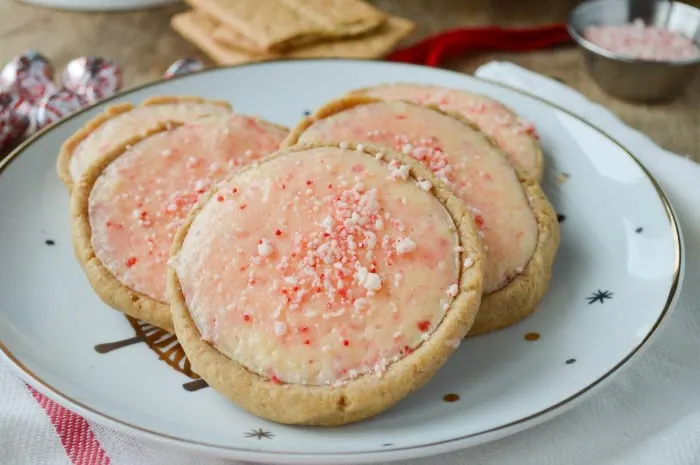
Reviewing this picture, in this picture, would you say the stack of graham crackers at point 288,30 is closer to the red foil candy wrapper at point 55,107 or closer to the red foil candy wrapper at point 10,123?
the red foil candy wrapper at point 55,107

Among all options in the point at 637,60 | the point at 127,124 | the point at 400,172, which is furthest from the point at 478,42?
the point at 400,172

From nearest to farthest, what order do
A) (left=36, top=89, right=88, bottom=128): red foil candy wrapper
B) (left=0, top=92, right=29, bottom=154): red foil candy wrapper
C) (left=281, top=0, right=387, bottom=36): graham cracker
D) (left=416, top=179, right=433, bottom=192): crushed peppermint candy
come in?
(left=416, top=179, right=433, bottom=192): crushed peppermint candy, (left=0, top=92, right=29, bottom=154): red foil candy wrapper, (left=36, top=89, right=88, bottom=128): red foil candy wrapper, (left=281, top=0, right=387, bottom=36): graham cracker

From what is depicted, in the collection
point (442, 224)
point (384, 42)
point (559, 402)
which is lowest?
point (384, 42)

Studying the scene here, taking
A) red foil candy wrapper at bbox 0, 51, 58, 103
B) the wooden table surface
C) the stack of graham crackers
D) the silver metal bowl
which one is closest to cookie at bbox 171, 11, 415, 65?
the stack of graham crackers

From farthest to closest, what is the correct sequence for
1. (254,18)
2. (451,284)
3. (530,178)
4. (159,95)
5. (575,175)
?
(254,18) < (159,95) < (575,175) < (530,178) < (451,284)

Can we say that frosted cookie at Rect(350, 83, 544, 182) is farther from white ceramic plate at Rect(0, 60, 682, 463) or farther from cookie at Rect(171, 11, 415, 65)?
cookie at Rect(171, 11, 415, 65)

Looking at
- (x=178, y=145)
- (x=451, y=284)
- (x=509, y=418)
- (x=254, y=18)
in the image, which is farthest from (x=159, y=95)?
(x=509, y=418)

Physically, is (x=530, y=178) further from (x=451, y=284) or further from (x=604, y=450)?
(x=604, y=450)
